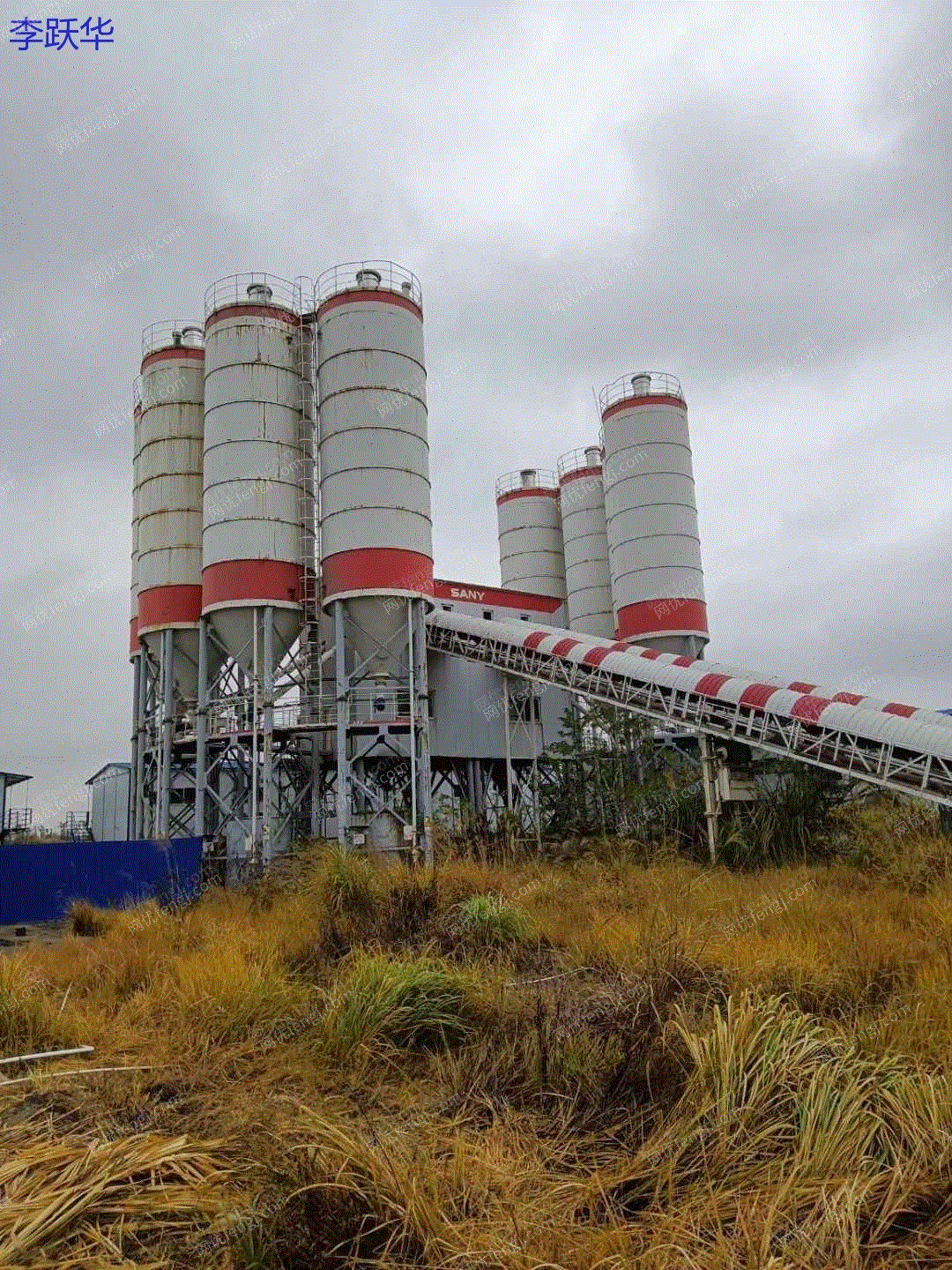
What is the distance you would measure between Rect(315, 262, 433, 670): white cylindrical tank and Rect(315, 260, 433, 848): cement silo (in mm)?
33

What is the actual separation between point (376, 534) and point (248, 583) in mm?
4360

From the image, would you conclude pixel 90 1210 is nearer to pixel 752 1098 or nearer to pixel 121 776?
pixel 752 1098

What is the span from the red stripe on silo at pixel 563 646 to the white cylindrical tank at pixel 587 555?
49.1 ft

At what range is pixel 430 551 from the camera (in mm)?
30156

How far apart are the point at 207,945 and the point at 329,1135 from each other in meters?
5.58

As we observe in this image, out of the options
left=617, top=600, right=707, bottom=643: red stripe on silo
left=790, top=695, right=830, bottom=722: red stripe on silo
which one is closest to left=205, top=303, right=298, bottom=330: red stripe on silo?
left=617, top=600, right=707, bottom=643: red stripe on silo

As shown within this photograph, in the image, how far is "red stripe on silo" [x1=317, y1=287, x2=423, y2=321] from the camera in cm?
3006

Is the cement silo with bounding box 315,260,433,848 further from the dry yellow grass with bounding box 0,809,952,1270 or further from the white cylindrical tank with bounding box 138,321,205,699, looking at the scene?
the dry yellow grass with bounding box 0,809,952,1270

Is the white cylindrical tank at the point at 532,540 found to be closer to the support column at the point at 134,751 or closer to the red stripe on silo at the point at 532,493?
the red stripe on silo at the point at 532,493

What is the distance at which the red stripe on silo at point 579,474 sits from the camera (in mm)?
45094

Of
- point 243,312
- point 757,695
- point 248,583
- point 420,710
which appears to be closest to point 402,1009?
point 757,695

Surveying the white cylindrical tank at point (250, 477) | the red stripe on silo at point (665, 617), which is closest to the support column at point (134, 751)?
the white cylindrical tank at point (250, 477)

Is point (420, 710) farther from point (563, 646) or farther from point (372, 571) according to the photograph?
point (563, 646)

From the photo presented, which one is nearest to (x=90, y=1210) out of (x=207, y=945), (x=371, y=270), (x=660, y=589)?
(x=207, y=945)
